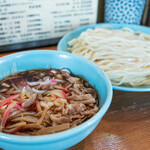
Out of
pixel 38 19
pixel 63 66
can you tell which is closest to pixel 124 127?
pixel 63 66

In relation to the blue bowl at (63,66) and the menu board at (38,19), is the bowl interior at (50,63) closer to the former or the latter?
the blue bowl at (63,66)

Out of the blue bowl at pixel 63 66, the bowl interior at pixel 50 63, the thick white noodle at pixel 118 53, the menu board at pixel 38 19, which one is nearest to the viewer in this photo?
the blue bowl at pixel 63 66

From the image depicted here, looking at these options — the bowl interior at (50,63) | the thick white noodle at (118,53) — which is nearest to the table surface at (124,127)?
the thick white noodle at (118,53)

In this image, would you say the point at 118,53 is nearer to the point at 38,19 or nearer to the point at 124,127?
the point at 124,127

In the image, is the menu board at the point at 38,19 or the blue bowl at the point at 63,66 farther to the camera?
the menu board at the point at 38,19

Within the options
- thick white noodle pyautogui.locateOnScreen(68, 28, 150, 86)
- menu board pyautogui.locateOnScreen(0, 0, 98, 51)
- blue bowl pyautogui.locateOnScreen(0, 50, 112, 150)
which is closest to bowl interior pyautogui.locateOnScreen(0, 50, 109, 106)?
blue bowl pyautogui.locateOnScreen(0, 50, 112, 150)
